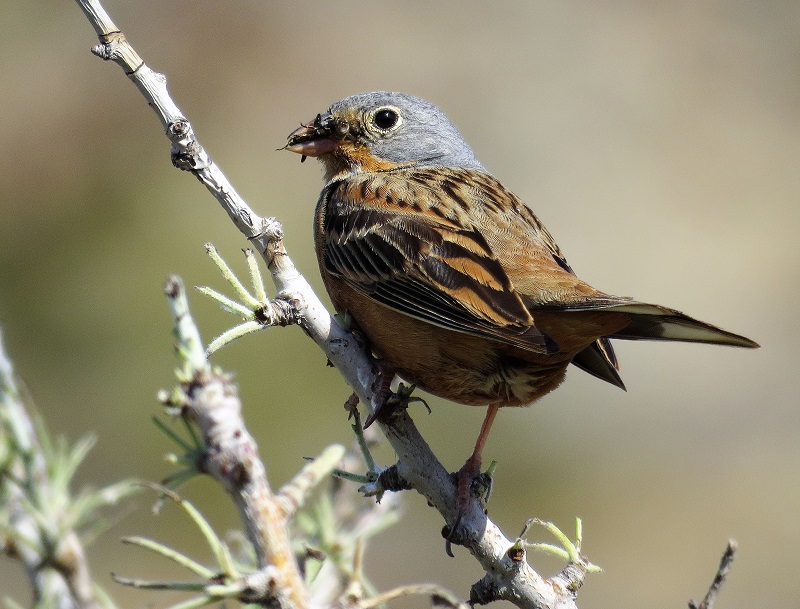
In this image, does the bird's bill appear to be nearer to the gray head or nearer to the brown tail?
the gray head

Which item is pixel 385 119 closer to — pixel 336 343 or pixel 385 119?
pixel 385 119

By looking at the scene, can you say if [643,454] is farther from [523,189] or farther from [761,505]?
[523,189]

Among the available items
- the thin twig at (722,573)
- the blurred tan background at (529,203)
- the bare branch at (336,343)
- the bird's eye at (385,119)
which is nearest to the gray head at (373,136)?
the bird's eye at (385,119)

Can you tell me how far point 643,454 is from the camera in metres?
11.8

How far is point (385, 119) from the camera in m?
5.48

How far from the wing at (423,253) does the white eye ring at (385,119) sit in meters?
0.42

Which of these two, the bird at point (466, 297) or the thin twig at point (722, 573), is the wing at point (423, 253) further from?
the thin twig at point (722, 573)

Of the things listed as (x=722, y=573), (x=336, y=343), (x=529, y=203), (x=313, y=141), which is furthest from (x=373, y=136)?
(x=529, y=203)

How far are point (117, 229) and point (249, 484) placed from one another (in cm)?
1071

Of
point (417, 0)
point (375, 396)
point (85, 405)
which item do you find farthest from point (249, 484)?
point (417, 0)

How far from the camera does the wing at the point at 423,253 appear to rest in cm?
388

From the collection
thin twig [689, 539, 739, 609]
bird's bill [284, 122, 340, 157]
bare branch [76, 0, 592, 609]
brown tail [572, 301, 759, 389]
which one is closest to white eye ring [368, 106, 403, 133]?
bird's bill [284, 122, 340, 157]

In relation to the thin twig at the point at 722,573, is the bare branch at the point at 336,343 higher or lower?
higher

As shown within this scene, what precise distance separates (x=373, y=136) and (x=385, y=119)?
141mm
